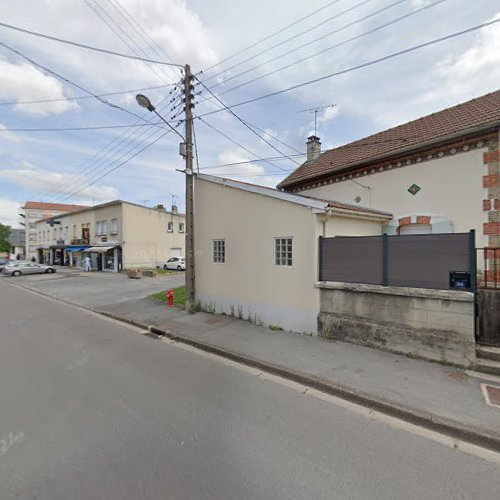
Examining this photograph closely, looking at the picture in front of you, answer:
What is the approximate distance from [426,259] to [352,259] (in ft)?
4.57

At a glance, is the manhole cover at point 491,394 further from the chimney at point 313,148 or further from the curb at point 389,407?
the chimney at point 313,148

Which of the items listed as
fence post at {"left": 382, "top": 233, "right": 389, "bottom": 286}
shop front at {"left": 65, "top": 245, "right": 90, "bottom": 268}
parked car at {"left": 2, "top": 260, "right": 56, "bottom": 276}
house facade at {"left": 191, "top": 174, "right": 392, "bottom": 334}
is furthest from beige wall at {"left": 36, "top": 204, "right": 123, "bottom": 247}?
fence post at {"left": 382, "top": 233, "right": 389, "bottom": 286}

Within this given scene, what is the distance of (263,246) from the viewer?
7.62 metres

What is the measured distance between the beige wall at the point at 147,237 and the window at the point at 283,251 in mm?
20878

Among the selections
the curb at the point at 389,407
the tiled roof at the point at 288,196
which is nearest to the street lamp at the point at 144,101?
the tiled roof at the point at 288,196

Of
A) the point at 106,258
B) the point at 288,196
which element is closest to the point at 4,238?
the point at 106,258

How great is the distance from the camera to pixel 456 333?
15.9ft

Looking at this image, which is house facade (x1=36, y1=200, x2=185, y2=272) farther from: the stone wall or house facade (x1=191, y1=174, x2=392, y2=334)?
the stone wall

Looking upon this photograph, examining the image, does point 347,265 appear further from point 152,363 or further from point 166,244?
point 166,244

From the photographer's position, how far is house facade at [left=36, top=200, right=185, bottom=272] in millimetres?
25016

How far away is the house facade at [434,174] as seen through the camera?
7.16m

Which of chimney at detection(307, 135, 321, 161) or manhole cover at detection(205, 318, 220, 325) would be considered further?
chimney at detection(307, 135, 321, 161)

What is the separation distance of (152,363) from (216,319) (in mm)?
3068

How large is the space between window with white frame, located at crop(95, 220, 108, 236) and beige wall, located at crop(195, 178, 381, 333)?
21193mm
